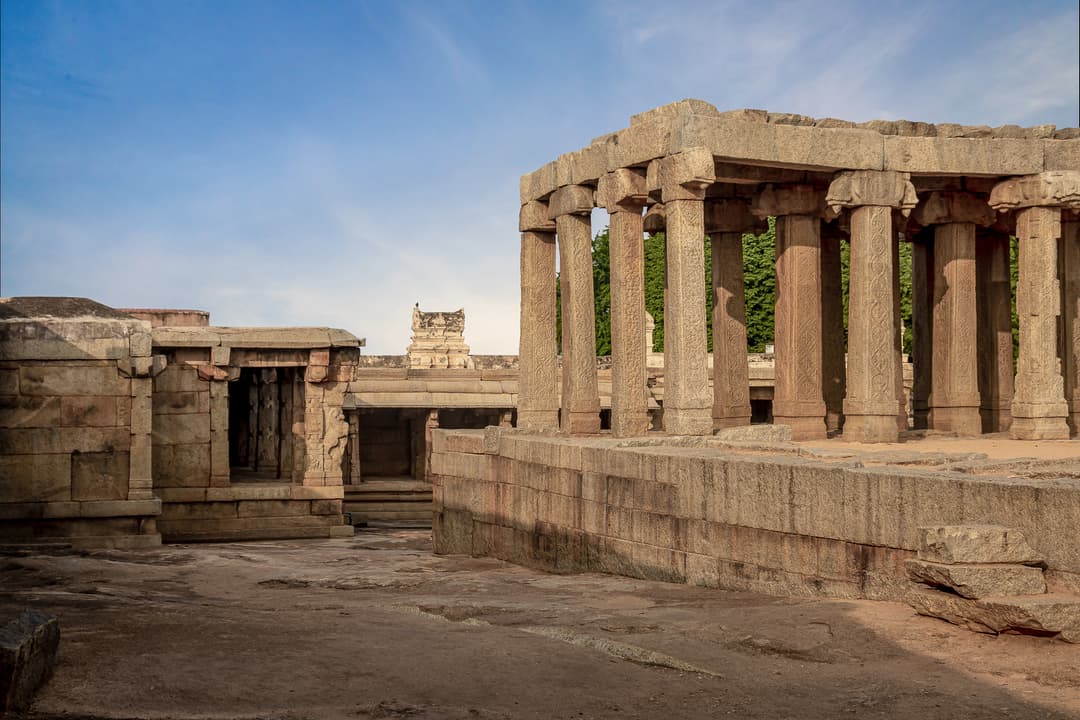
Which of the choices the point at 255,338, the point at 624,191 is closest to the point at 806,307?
the point at 624,191

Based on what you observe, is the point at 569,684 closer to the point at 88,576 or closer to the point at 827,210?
the point at 88,576

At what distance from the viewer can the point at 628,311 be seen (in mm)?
19500

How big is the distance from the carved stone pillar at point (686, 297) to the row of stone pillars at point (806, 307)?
0.02 metres

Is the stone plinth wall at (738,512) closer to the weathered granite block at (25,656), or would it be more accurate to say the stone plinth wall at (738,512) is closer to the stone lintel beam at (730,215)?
the stone lintel beam at (730,215)

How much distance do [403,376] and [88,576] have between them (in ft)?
63.0


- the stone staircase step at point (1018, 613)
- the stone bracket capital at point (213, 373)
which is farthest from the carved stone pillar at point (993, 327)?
the stone staircase step at point (1018, 613)

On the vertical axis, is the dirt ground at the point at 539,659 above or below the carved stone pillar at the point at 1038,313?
below

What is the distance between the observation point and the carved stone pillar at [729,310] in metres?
22.4

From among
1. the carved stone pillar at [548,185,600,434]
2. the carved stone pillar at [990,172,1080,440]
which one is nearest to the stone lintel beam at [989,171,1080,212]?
the carved stone pillar at [990,172,1080,440]

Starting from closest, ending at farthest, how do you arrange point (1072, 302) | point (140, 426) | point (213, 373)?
point (140, 426) → point (1072, 302) → point (213, 373)

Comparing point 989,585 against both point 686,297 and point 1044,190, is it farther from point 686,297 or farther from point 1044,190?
point 1044,190

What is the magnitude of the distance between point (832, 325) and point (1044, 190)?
5.29 m

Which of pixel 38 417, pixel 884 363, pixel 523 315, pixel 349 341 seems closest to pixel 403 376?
pixel 349 341

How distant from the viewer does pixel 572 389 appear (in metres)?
21.0
